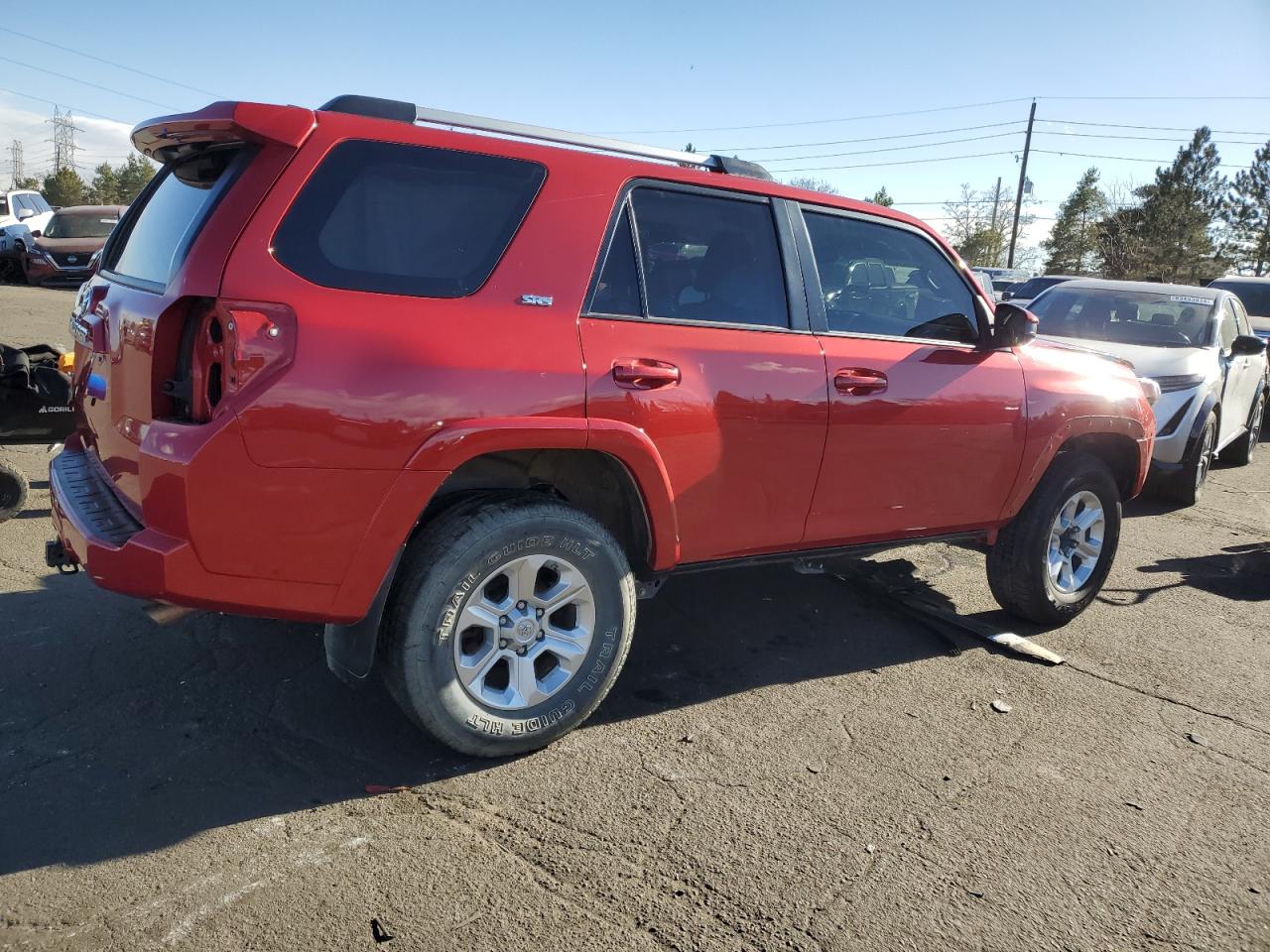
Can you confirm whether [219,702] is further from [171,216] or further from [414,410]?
[171,216]

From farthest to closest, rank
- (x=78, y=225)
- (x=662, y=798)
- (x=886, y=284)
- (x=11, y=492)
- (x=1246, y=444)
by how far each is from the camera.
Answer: (x=78, y=225) < (x=1246, y=444) < (x=11, y=492) < (x=886, y=284) < (x=662, y=798)

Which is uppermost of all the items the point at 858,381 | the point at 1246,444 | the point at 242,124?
the point at 242,124

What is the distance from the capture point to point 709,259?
3574 mm

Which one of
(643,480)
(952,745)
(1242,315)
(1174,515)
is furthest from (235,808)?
(1242,315)

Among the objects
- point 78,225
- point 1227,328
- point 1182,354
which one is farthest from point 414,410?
point 78,225

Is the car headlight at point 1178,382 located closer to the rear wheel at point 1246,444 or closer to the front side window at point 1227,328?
the front side window at point 1227,328

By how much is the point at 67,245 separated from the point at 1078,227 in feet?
169

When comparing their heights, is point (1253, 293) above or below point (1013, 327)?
above

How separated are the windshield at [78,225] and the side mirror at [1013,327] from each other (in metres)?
21.8

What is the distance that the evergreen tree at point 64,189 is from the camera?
6856 cm

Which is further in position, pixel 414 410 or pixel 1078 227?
pixel 1078 227

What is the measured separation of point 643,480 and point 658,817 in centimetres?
108

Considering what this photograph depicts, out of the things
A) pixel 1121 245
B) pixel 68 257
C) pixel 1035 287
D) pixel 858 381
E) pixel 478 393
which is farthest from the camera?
pixel 1121 245

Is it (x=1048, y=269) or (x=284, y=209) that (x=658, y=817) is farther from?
(x=1048, y=269)
